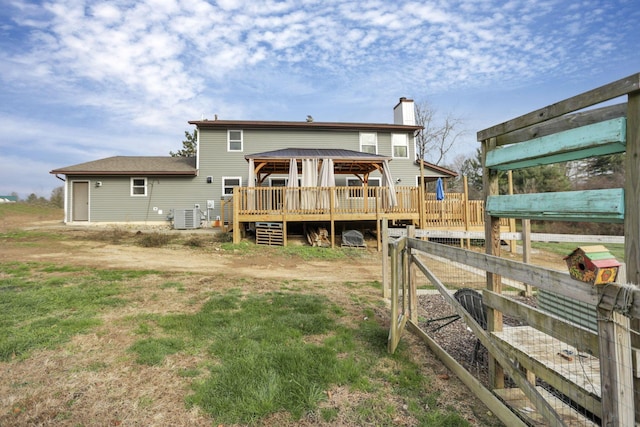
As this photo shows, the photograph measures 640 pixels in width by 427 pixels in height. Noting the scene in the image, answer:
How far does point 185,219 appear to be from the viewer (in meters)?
15.0

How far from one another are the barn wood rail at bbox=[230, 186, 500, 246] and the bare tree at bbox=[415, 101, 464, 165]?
19.7 metres

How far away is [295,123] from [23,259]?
485 inches

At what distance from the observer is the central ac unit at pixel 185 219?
14852 millimetres

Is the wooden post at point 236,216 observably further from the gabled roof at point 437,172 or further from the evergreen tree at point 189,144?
the evergreen tree at point 189,144

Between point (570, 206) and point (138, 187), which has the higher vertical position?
point (138, 187)

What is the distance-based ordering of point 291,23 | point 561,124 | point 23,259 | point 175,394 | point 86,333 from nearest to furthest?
point 561,124
point 175,394
point 86,333
point 23,259
point 291,23

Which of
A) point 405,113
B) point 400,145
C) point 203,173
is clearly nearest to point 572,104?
point 203,173

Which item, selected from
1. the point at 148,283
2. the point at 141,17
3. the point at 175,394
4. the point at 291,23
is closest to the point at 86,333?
the point at 175,394

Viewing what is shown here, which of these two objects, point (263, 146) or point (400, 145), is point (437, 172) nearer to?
point (400, 145)

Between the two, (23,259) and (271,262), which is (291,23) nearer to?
(271,262)

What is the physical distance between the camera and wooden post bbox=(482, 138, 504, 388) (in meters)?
2.44

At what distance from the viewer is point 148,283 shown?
222 inches

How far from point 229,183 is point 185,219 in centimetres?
294

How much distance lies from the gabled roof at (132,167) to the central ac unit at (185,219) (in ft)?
7.01
